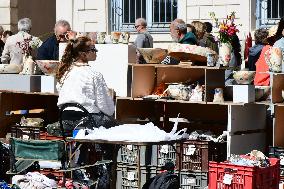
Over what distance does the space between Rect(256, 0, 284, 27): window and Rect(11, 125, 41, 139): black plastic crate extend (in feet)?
21.8

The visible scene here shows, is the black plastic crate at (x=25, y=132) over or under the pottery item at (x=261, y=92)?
under

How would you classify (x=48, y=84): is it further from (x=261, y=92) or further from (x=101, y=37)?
(x=261, y=92)

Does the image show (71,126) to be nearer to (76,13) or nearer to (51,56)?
(51,56)

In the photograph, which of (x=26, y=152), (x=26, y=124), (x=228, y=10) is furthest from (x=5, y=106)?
(x=228, y=10)

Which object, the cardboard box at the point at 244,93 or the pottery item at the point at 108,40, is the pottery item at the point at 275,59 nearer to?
the cardboard box at the point at 244,93

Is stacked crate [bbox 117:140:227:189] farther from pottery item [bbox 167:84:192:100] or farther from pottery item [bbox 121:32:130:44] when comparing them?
pottery item [bbox 121:32:130:44]

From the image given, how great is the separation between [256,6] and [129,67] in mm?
6798

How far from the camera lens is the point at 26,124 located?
12.8 metres

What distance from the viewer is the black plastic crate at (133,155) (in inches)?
445

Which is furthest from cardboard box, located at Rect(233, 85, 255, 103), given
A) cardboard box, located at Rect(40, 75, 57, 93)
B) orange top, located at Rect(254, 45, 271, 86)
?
cardboard box, located at Rect(40, 75, 57, 93)

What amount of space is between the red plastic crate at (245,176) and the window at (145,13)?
894cm

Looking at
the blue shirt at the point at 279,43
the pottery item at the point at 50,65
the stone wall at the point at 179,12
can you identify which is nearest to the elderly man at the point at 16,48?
the pottery item at the point at 50,65

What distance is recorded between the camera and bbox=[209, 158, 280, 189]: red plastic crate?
33.9 ft

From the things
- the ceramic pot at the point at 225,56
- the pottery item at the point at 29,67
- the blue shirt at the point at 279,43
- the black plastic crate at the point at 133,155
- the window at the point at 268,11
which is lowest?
the black plastic crate at the point at 133,155
